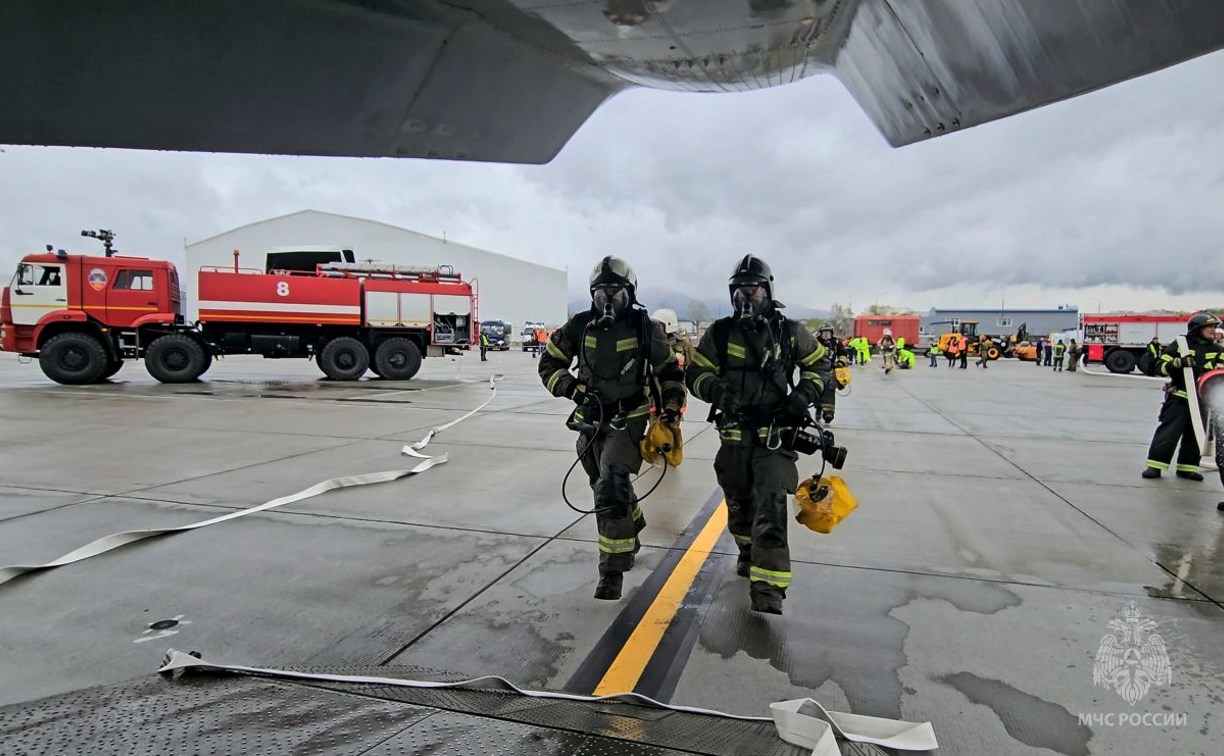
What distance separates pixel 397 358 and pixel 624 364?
531 inches

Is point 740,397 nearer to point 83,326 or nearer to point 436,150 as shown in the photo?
point 436,150

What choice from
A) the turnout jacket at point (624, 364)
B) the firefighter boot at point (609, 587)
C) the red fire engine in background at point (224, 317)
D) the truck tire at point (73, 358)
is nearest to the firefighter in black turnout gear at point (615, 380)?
the turnout jacket at point (624, 364)

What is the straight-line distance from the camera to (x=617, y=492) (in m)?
3.32

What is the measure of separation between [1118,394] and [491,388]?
14952mm

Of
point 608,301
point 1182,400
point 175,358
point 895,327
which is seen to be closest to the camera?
point 608,301

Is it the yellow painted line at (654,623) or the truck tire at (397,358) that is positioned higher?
the truck tire at (397,358)

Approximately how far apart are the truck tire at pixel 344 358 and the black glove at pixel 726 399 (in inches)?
538

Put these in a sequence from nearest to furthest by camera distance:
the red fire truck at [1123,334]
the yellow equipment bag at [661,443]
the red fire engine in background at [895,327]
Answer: the yellow equipment bag at [661,443] < the red fire truck at [1123,334] < the red fire engine in background at [895,327]

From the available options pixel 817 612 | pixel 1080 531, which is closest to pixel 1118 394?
pixel 1080 531

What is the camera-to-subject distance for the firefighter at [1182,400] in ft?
19.6

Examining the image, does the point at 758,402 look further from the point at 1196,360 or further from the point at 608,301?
the point at 1196,360

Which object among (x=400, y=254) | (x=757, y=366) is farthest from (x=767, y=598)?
(x=400, y=254)

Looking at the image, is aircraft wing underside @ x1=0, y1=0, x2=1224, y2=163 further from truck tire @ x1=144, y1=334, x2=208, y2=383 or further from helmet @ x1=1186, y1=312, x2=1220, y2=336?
truck tire @ x1=144, y1=334, x2=208, y2=383

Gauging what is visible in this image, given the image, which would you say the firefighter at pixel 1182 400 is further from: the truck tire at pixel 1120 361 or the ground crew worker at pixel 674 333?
the truck tire at pixel 1120 361
